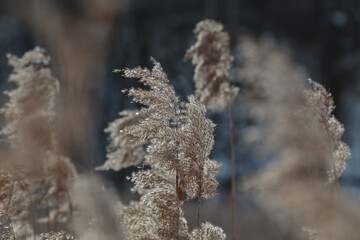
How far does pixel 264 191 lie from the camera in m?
2.17

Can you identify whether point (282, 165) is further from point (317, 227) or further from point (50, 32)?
point (50, 32)

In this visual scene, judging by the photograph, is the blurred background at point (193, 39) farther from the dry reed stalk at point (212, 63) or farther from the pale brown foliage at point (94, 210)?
the dry reed stalk at point (212, 63)

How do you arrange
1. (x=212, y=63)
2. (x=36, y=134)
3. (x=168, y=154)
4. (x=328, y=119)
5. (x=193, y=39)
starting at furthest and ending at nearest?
(x=193, y=39)
(x=36, y=134)
(x=212, y=63)
(x=328, y=119)
(x=168, y=154)

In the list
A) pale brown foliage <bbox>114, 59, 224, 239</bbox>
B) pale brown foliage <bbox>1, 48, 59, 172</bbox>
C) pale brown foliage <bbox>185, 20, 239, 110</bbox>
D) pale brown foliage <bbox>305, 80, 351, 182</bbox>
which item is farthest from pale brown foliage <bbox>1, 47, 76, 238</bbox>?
pale brown foliage <bbox>305, 80, 351, 182</bbox>

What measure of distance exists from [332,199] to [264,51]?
94 centimetres

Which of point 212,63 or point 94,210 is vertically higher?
point 212,63

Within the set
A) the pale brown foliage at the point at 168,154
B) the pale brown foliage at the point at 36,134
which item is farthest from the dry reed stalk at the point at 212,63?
the pale brown foliage at the point at 36,134

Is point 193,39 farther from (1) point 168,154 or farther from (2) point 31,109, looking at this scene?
(1) point 168,154

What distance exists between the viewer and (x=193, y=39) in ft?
16.8

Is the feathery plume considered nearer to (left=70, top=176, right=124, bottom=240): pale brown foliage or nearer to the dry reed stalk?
(left=70, top=176, right=124, bottom=240): pale brown foliage

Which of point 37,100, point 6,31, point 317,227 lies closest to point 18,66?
point 37,100

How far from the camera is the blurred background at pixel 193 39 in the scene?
429 cm

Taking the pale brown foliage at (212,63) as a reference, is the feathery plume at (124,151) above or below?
below

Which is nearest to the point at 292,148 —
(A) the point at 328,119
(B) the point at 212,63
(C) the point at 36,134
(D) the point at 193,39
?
(A) the point at 328,119
